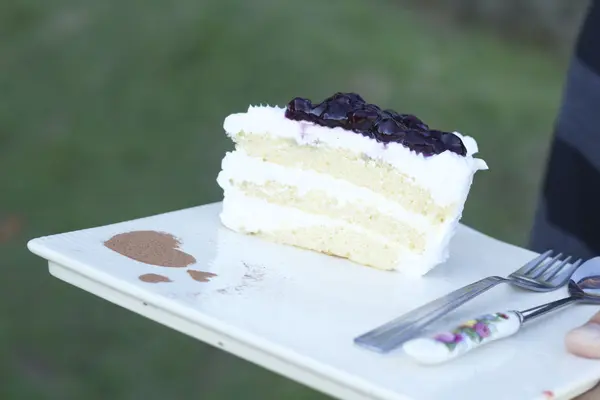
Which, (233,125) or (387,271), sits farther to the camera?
(233,125)

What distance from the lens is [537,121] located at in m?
5.89

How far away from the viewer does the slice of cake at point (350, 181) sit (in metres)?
1.98

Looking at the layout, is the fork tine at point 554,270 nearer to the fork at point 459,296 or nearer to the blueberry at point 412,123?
the fork at point 459,296

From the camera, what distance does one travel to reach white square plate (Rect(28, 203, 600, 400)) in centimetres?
142

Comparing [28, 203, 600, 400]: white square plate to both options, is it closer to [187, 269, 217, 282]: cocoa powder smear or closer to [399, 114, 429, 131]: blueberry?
[187, 269, 217, 282]: cocoa powder smear

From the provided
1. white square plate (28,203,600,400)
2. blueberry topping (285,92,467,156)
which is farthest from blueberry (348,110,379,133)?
white square plate (28,203,600,400)

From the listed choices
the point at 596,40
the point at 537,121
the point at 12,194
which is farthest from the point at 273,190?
the point at 537,121

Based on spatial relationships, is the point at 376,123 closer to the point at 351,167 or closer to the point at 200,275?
the point at 351,167

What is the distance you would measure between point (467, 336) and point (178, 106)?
4.30 m

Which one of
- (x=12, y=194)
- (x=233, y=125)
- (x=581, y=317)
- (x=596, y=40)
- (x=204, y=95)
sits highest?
(x=596, y=40)

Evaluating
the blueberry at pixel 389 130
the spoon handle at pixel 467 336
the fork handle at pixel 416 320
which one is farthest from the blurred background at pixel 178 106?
the spoon handle at pixel 467 336

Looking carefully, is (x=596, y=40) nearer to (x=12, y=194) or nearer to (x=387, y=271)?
(x=387, y=271)

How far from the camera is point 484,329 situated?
5.14ft

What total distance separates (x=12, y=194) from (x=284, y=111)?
2.80 metres
